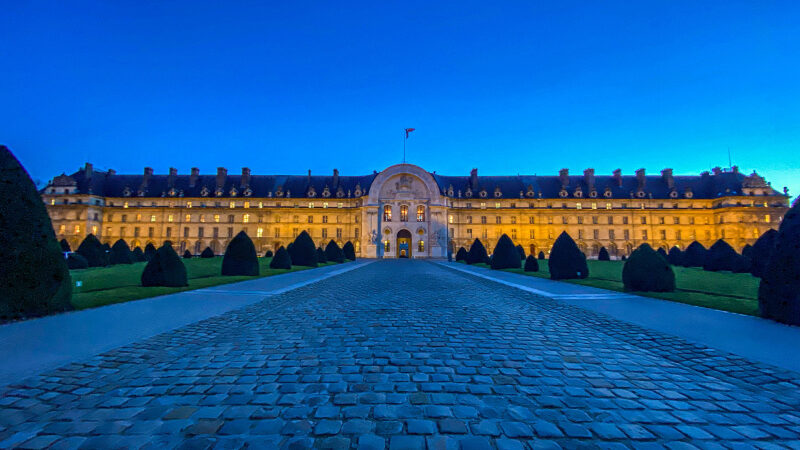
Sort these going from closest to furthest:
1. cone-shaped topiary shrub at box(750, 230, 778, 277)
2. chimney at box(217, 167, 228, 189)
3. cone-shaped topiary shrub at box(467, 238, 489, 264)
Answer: cone-shaped topiary shrub at box(750, 230, 778, 277) < cone-shaped topiary shrub at box(467, 238, 489, 264) < chimney at box(217, 167, 228, 189)

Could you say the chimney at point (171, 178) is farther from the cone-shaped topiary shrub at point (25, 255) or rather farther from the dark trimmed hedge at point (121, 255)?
the cone-shaped topiary shrub at point (25, 255)

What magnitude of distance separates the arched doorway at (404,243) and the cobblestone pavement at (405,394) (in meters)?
50.5

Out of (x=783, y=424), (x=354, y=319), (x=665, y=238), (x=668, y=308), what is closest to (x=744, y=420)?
(x=783, y=424)

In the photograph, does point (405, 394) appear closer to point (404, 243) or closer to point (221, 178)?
point (404, 243)

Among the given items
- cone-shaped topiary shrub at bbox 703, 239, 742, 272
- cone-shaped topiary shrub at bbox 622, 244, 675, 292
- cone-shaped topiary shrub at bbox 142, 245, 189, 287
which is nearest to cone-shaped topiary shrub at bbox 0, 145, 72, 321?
cone-shaped topiary shrub at bbox 142, 245, 189, 287

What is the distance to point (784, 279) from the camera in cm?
771

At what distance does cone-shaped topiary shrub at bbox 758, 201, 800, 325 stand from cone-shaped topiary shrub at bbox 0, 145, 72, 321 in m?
16.3

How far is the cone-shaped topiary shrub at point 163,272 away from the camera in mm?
13565

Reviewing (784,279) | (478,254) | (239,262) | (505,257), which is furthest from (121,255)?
(784,279)

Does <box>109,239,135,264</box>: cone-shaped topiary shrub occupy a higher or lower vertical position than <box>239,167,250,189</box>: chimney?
lower

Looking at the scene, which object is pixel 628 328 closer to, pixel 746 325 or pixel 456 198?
pixel 746 325

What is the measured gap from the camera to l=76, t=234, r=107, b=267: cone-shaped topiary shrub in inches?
1094

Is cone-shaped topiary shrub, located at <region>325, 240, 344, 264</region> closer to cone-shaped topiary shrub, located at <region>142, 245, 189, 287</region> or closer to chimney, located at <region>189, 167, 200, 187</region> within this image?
cone-shaped topiary shrub, located at <region>142, 245, 189, 287</region>

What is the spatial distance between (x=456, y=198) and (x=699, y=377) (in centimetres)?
5917
